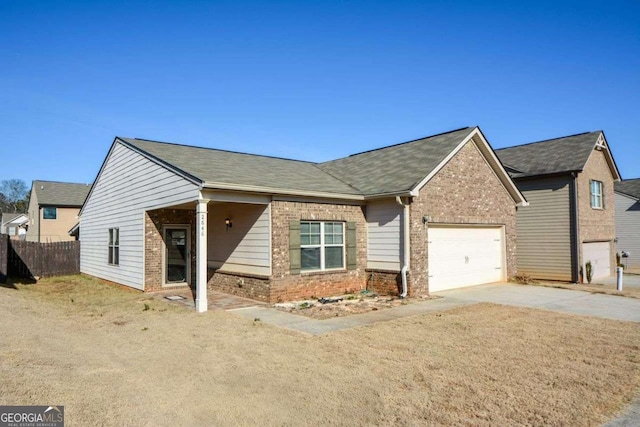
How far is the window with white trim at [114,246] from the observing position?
1642 cm

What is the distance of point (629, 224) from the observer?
27.1 m

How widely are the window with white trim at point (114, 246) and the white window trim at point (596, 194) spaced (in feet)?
64.2

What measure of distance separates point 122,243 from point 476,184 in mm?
12966

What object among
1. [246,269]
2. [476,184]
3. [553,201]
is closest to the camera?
[246,269]

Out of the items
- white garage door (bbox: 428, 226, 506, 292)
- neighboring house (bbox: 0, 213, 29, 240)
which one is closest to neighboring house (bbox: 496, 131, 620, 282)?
white garage door (bbox: 428, 226, 506, 292)

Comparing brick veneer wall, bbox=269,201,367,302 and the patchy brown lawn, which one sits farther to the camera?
the patchy brown lawn

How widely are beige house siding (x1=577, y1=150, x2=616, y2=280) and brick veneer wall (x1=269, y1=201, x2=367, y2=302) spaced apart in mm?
9667

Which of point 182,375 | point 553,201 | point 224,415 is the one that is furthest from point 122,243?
point 553,201

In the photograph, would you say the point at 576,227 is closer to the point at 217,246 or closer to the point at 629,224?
the point at 629,224

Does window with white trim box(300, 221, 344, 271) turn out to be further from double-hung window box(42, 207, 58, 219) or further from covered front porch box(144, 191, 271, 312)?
double-hung window box(42, 207, 58, 219)

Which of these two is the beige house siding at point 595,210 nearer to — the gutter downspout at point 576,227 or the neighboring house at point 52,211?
the gutter downspout at point 576,227

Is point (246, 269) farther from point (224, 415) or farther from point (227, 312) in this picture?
point (224, 415)

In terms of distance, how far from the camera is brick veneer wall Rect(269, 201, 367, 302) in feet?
39.0

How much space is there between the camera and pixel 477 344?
757 cm
